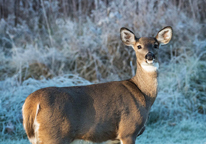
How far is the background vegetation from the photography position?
5.01 m

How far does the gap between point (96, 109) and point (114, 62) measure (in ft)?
11.0

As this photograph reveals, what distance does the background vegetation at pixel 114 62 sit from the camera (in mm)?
5008

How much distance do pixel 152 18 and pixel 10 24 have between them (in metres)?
3.56

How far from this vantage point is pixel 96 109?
3.12 meters

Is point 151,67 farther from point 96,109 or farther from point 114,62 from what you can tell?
point 114,62

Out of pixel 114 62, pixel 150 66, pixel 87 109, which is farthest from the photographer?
pixel 114 62

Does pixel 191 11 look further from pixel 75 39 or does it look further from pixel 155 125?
pixel 155 125

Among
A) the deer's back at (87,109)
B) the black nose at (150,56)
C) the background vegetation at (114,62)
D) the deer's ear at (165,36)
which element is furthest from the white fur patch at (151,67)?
the background vegetation at (114,62)

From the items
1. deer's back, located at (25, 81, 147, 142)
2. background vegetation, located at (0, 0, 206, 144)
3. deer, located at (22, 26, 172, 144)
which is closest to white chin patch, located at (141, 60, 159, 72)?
deer, located at (22, 26, 172, 144)

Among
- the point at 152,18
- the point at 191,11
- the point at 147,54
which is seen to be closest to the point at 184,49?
the point at 152,18

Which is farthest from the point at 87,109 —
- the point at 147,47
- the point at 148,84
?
the point at 147,47

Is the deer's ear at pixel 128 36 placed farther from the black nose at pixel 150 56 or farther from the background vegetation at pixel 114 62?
the background vegetation at pixel 114 62

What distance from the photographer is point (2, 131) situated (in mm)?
4594

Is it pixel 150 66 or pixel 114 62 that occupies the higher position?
pixel 150 66
